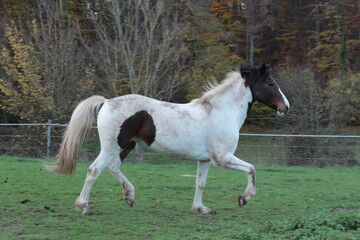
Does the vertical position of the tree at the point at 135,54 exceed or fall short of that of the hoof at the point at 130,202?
it exceeds it

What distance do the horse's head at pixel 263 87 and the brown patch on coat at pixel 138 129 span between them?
1598 mm

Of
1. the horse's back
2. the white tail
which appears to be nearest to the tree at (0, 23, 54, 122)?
the white tail

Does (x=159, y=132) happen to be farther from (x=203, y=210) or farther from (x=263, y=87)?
(x=263, y=87)

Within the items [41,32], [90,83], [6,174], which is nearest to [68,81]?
[90,83]

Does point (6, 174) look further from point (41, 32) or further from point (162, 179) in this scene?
point (41, 32)

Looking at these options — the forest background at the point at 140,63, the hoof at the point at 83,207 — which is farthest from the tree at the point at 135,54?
the hoof at the point at 83,207

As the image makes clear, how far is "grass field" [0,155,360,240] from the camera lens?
517cm

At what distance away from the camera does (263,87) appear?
22.7 ft

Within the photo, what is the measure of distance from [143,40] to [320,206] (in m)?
10.6

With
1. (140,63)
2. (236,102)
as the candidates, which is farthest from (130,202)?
(140,63)

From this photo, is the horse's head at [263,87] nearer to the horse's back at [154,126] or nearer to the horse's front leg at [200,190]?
the horse's back at [154,126]

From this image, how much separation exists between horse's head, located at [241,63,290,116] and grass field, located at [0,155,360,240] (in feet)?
5.07

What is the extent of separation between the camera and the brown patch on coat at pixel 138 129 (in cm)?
629

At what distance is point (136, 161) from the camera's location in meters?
14.5
